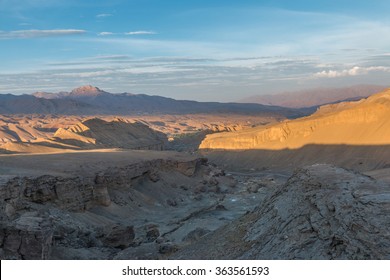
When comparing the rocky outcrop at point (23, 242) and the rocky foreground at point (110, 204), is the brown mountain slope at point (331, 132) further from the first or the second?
the rocky outcrop at point (23, 242)

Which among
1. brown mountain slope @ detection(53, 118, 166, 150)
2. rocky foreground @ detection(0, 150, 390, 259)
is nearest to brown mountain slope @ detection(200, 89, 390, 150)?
rocky foreground @ detection(0, 150, 390, 259)

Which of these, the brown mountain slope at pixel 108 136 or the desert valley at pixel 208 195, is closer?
the desert valley at pixel 208 195

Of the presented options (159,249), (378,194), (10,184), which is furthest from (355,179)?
(10,184)

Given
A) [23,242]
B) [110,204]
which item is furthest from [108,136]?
[23,242]

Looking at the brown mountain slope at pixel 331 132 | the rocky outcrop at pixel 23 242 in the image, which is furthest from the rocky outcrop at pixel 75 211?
the brown mountain slope at pixel 331 132

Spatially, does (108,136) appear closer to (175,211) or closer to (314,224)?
(175,211)

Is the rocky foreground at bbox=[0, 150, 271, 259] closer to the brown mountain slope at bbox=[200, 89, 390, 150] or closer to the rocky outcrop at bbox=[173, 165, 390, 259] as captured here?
the rocky outcrop at bbox=[173, 165, 390, 259]
